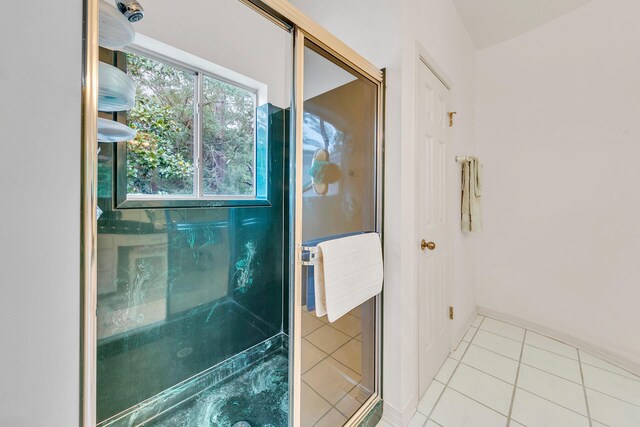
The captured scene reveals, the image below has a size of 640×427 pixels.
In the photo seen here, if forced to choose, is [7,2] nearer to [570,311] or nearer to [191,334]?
[191,334]

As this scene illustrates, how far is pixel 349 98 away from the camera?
1250mm

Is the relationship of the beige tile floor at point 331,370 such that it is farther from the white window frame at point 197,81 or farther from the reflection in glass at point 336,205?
the white window frame at point 197,81

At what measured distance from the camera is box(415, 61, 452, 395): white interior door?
1.47 m

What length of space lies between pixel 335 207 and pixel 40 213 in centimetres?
96

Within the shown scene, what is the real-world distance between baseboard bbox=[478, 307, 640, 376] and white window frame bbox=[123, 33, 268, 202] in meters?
2.60

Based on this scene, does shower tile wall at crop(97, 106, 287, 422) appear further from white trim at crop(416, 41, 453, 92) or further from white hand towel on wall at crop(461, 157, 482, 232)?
white hand towel on wall at crop(461, 157, 482, 232)

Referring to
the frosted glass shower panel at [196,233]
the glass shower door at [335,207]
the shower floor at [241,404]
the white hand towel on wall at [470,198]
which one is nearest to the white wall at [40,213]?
the glass shower door at [335,207]

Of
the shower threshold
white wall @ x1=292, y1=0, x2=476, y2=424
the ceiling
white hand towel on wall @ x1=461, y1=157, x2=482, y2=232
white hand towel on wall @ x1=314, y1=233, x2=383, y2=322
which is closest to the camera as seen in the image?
white hand towel on wall @ x1=314, y1=233, x2=383, y2=322

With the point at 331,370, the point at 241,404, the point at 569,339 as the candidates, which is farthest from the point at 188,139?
the point at 569,339

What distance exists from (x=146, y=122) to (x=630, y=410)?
3217 mm

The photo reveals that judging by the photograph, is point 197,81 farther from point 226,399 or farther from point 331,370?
point 226,399

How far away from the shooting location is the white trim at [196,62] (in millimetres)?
1408

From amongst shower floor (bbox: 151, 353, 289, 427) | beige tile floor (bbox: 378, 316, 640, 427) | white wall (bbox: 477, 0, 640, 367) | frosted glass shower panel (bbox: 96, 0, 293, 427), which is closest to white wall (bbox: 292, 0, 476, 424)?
beige tile floor (bbox: 378, 316, 640, 427)

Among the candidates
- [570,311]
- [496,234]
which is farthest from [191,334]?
[570,311]
